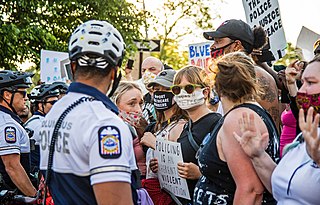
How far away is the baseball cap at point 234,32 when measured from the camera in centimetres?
671

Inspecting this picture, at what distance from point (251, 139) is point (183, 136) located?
5.96ft

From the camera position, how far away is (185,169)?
6.08 metres

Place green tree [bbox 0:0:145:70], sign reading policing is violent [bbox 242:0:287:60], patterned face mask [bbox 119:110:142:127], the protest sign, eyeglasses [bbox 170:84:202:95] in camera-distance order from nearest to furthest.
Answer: eyeglasses [bbox 170:84:202:95], patterned face mask [bbox 119:110:142:127], the protest sign, sign reading policing is violent [bbox 242:0:287:60], green tree [bbox 0:0:145:70]

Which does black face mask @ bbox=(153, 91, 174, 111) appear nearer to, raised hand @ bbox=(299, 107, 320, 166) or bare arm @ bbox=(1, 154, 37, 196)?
bare arm @ bbox=(1, 154, 37, 196)

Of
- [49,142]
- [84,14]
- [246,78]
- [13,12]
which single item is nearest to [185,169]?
[246,78]

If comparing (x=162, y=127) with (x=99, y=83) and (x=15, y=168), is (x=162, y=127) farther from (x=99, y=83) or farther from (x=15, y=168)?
(x=99, y=83)

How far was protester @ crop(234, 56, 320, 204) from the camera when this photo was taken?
13.3 feet

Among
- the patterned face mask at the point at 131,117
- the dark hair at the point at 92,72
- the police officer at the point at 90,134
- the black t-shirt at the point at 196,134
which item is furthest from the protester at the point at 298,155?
the patterned face mask at the point at 131,117

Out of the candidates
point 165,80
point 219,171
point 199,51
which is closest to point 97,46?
point 219,171

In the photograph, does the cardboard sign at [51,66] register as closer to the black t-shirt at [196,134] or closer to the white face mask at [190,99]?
the white face mask at [190,99]

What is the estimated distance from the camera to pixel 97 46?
401cm

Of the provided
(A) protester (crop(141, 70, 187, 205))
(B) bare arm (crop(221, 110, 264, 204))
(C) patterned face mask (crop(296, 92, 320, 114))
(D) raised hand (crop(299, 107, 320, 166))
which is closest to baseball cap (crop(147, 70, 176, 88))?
(A) protester (crop(141, 70, 187, 205))

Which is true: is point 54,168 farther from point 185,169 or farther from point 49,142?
point 185,169

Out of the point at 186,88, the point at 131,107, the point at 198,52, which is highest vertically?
the point at 198,52
